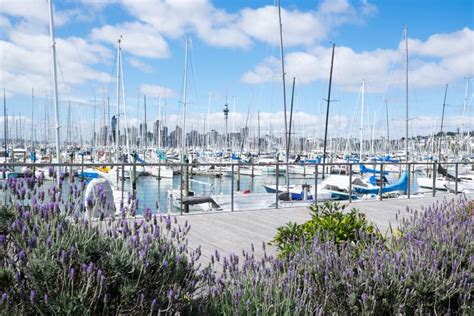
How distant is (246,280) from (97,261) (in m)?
0.86

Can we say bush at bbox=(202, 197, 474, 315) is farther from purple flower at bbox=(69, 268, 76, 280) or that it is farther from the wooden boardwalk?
the wooden boardwalk

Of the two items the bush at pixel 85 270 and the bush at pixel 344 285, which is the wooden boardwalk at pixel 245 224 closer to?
the bush at pixel 344 285

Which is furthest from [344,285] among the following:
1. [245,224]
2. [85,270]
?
[245,224]

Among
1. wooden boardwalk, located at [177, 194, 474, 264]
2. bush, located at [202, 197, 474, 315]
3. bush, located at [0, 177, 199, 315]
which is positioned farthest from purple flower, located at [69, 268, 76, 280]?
wooden boardwalk, located at [177, 194, 474, 264]

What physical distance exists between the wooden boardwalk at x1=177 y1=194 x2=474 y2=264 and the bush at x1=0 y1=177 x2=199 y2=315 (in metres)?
2.26

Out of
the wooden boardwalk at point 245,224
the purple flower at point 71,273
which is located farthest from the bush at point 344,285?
the wooden boardwalk at point 245,224

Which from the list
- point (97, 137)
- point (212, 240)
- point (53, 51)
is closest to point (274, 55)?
point (53, 51)

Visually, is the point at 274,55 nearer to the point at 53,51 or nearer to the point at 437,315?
the point at 53,51

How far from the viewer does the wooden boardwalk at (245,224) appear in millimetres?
5715

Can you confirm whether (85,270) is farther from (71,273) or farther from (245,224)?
(245,224)

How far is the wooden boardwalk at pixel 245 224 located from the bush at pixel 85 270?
2.26 metres

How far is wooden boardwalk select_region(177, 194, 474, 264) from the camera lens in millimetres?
5715

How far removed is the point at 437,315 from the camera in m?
2.96

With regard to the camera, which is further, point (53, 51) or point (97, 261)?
point (53, 51)
